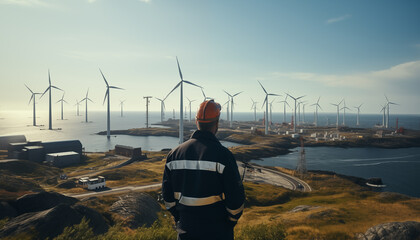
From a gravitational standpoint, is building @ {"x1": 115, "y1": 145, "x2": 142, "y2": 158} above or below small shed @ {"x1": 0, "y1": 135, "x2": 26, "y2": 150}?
below

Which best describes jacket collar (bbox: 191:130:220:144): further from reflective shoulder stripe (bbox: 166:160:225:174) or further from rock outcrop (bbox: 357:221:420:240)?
rock outcrop (bbox: 357:221:420:240)

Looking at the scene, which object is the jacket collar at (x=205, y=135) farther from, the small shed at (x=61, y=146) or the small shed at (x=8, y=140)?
the small shed at (x=8, y=140)

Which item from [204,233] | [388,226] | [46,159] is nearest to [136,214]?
[388,226]

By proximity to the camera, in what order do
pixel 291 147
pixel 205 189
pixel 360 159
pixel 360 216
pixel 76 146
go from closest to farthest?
pixel 205 189 → pixel 360 216 → pixel 76 146 → pixel 360 159 → pixel 291 147

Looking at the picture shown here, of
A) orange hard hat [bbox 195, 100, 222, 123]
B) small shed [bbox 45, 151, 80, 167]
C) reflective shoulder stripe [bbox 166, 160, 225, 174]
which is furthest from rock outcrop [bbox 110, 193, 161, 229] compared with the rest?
small shed [bbox 45, 151, 80, 167]

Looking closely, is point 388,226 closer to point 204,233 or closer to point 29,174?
point 204,233
